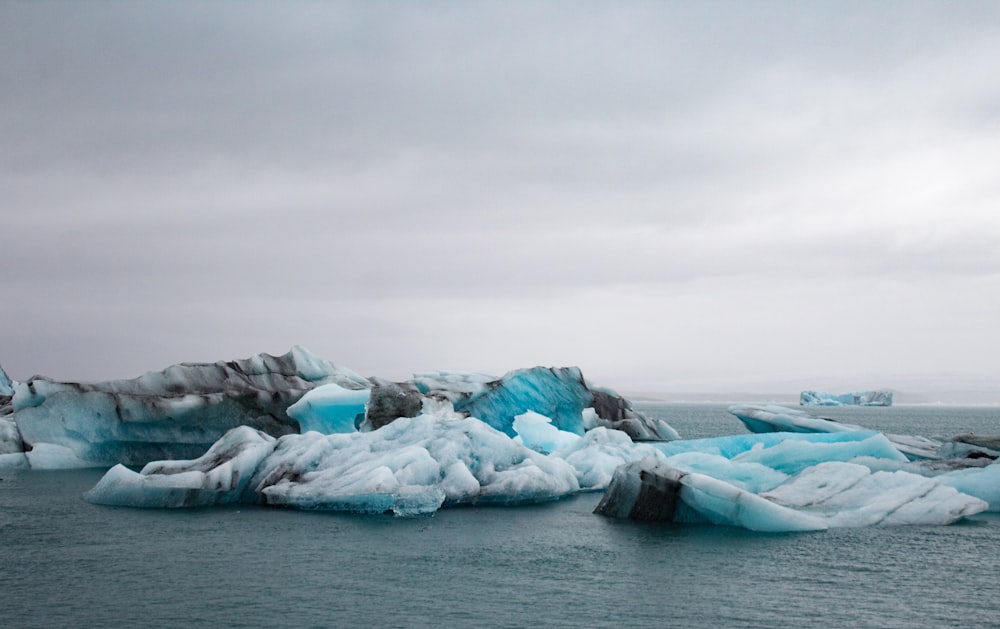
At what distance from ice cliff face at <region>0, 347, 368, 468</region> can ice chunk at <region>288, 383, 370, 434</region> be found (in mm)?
3312

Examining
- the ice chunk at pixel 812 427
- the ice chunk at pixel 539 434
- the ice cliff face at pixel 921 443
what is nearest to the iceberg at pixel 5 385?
the ice chunk at pixel 539 434

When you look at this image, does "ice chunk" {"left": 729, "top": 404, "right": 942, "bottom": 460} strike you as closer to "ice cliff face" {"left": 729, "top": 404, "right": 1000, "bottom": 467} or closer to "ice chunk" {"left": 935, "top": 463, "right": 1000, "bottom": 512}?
"ice cliff face" {"left": 729, "top": 404, "right": 1000, "bottom": 467}

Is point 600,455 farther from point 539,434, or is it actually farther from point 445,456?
point 539,434

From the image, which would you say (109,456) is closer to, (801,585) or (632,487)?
(632,487)

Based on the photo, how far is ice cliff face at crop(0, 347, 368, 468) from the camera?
31984 millimetres

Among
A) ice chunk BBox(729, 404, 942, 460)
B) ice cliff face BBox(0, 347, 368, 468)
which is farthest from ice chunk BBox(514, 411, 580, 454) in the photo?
ice cliff face BBox(0, 347, 368, 468)

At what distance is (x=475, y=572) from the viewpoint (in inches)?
569

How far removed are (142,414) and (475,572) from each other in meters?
21.4

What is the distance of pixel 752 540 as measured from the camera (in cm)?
1753

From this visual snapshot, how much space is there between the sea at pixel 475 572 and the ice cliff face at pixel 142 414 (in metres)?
11.7

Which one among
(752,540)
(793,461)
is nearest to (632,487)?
(752,540)

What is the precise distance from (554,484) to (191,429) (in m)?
16.1

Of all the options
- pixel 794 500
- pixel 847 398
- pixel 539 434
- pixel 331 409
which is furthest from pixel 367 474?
pixel 847 398

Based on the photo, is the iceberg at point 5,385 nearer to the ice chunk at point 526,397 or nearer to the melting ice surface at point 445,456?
the melting ice surface at point 445,456
